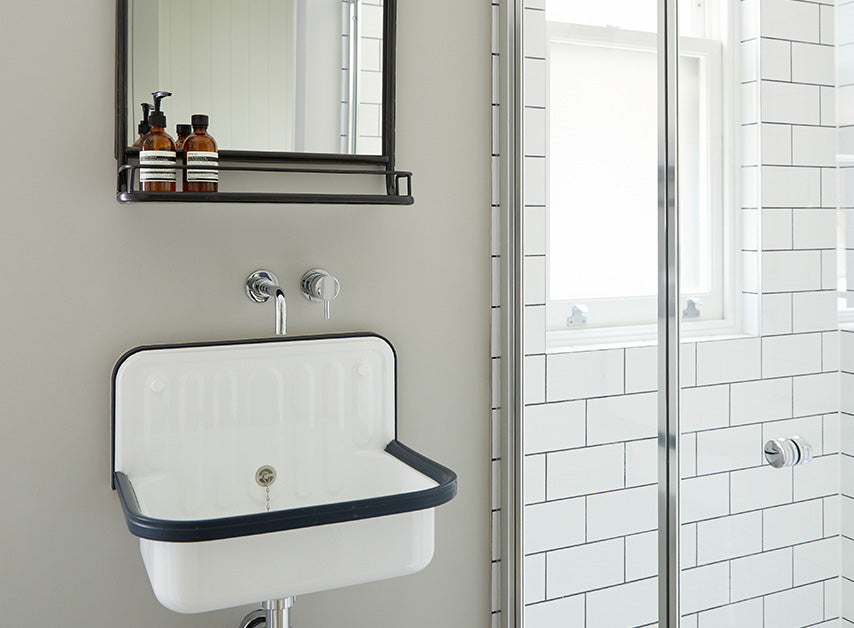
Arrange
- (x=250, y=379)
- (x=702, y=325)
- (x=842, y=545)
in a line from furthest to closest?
(x=250, y=379), (x=702, y=325), (x=842, y=545)

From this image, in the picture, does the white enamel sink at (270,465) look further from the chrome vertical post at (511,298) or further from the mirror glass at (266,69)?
the mirror glass at (266,69)

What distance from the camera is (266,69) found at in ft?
5.55

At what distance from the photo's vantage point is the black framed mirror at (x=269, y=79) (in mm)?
1600

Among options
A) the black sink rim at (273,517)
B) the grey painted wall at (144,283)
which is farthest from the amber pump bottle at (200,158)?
the black sink rim at (273,517)

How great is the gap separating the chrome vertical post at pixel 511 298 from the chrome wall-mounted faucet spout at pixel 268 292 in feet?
1.80

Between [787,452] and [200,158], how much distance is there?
1.17m

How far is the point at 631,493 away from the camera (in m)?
1.64

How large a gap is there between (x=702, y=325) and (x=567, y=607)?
2.46 ft

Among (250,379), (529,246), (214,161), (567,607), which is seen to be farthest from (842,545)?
(214,161)

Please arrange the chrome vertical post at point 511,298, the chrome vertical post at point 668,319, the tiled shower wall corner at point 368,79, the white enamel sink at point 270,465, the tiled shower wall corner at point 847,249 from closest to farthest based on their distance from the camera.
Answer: the tiled shower wall corner at point 847,249, the white enamel sink at point 270,465, the chrome vertical post at point 668,319, the tiled shower wall corner at point 368,79, the chrome vertical post at point 511,298

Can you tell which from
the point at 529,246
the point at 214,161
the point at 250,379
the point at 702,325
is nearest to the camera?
the point at 702,325

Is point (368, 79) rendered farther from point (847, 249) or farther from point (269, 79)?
point (847, 249)

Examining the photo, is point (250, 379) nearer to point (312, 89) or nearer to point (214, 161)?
point (214, 161)

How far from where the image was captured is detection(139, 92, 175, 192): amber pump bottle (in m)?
1.52
